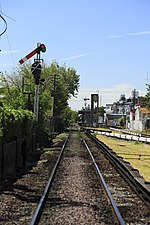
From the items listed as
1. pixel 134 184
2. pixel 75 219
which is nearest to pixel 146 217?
pixel 75 219

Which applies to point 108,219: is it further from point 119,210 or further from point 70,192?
point 70,192

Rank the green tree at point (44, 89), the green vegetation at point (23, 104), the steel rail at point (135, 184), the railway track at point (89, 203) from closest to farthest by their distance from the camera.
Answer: the railway track at point (89, 203)
the steel rail at point (135, 184)
the green vegetation at point (23, 104)
the green tree at point (44, 89)

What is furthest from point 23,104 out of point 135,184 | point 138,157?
point 135,184

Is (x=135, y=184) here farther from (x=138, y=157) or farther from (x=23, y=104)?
(x=23, y=104)

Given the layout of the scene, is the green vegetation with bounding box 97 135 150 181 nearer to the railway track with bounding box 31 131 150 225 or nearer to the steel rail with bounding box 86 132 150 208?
the steel rail with bounding box 86 132 150 208

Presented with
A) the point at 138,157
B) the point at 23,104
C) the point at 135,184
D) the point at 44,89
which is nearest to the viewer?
the point at 135,184

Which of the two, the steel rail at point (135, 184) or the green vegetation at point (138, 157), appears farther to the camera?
the green vegetation at point (138, 157)

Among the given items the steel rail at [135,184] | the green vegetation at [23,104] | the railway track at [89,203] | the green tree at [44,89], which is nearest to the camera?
the railway track at [89,203]

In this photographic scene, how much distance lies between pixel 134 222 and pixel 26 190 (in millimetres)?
4450

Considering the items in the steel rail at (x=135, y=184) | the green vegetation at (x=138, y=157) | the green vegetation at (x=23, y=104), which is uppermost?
the green vegetation at (x=23, y=104)

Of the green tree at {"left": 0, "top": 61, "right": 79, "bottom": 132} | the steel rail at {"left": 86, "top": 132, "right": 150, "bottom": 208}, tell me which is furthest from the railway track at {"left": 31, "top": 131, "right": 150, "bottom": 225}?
the green tree at {"left": 0, "top": 61, "right": 79, "bottom": 132}

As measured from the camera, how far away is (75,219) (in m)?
8.00

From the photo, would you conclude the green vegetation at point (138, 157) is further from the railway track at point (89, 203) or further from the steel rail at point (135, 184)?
the railway track at point (89, 203)

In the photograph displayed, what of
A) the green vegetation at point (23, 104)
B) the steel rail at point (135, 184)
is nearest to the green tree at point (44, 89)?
the green vegetation at point (23, 104)
